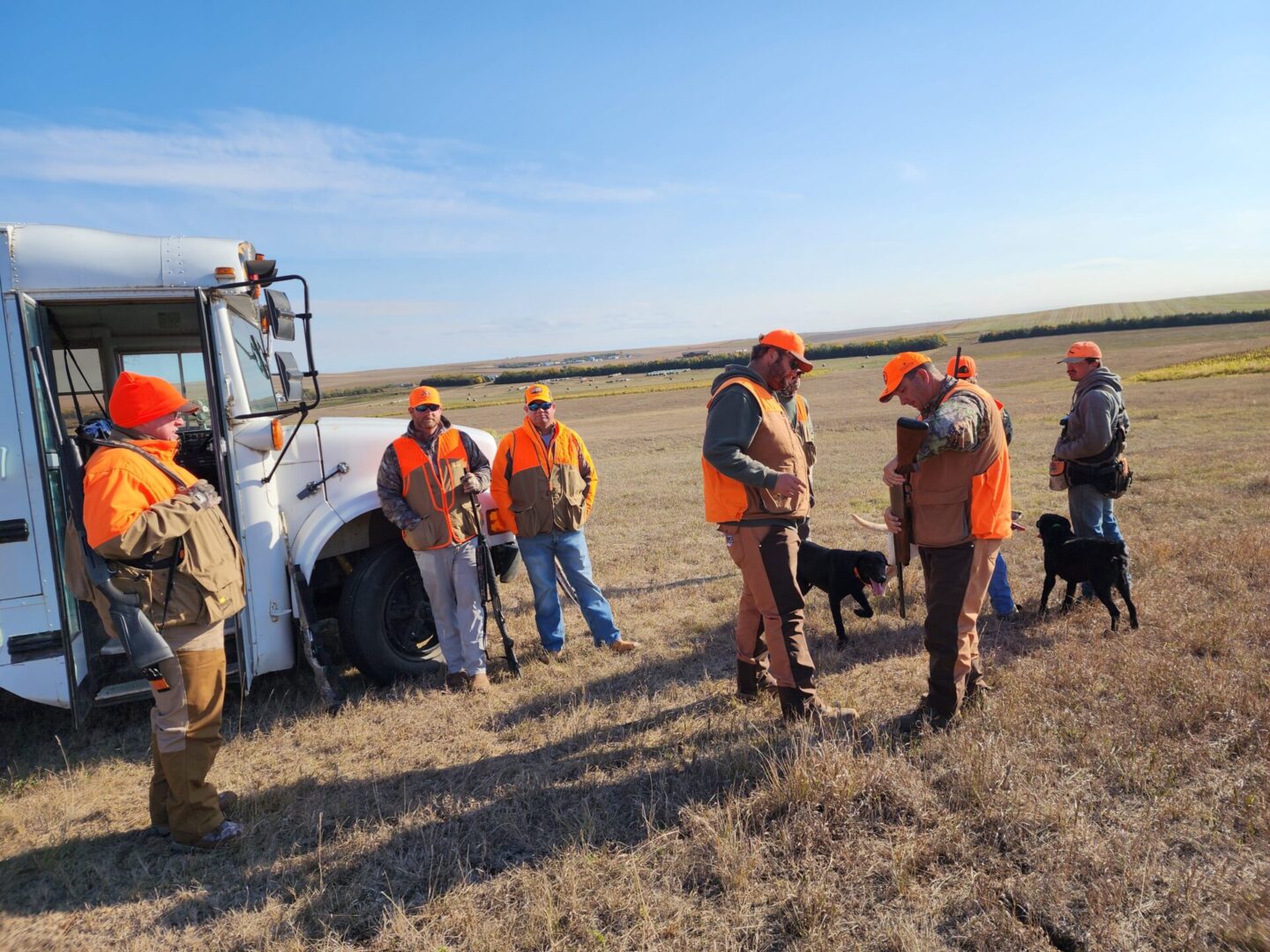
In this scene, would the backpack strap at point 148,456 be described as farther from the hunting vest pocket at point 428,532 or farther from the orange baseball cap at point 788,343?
the orange baseball cap at point 788,343

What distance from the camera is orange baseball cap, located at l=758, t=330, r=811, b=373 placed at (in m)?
4.09

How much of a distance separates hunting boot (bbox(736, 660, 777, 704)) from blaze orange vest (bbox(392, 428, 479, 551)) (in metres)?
2.09

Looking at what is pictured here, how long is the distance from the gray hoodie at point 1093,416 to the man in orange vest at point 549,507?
3.74 meters

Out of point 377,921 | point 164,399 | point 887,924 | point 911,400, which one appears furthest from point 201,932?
point 911,400

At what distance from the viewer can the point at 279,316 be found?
484 cm

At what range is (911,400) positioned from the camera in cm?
394

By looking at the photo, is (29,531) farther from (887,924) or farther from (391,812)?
(887,924)

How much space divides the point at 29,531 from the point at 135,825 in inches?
65.9

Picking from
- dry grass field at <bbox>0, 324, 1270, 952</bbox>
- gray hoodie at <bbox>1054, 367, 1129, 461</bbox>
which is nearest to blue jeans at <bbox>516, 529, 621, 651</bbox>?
dry grass field at <bbox>0, 324, 1270, 952</bbox>

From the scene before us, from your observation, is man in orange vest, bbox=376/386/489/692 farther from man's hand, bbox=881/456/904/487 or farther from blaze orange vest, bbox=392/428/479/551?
man's hand, bbox=881/456/904/487

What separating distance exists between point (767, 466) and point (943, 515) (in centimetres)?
95

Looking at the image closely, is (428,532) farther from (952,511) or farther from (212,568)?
(952,511)

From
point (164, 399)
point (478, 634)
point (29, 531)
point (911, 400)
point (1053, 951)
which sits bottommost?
point (1053, 951)

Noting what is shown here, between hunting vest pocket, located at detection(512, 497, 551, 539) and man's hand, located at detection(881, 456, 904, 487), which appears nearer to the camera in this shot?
man's hand, located at detection(881, 456, 904, 487)
